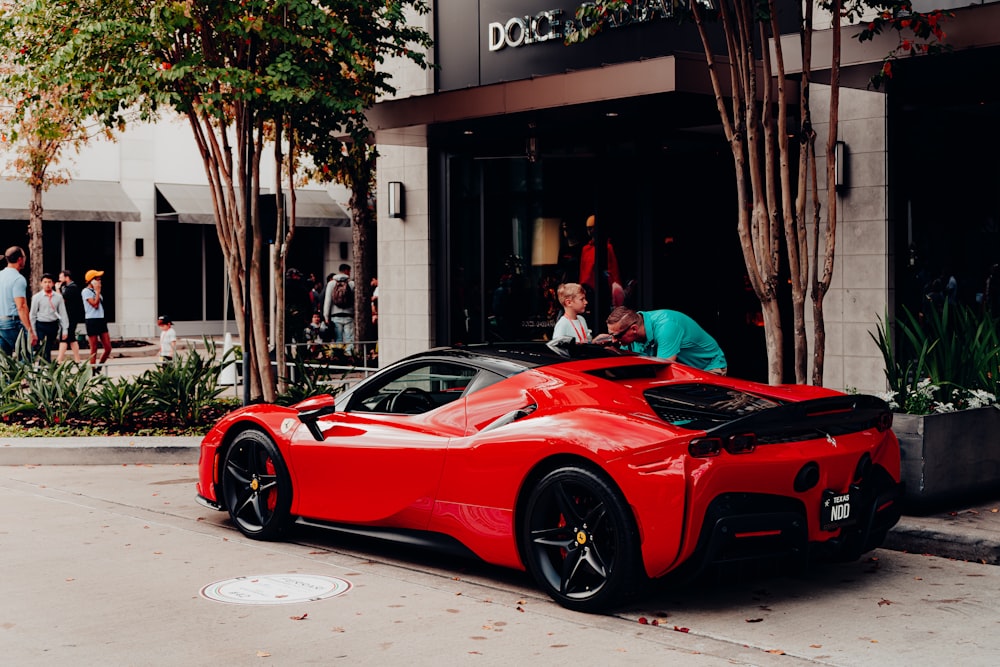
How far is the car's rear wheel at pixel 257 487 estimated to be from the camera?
7.95 metres

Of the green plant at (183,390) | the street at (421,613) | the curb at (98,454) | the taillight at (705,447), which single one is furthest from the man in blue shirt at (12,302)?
the taillight at (705,447)

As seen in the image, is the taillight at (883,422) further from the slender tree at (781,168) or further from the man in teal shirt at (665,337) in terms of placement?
the slender tree at (781,168)

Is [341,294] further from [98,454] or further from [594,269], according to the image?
[98,454]

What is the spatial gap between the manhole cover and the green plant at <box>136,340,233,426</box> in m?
6.66

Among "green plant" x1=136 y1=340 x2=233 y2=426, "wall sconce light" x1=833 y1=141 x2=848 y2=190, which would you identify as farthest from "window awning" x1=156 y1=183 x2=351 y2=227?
"wall sconce light" x1=833 y1=141 x2=848 y2=190

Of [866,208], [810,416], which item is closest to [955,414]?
[810,416]

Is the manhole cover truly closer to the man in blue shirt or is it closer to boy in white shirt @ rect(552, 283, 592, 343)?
boy in white shirt @ rect(552, 283, 592, 343)

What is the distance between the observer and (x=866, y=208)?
12.3m

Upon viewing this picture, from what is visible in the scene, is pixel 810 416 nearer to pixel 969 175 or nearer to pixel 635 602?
pixel 635 602

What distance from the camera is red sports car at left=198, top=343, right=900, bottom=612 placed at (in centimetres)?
590

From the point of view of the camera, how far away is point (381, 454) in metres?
7.29

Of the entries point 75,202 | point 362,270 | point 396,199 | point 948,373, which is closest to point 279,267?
point 396,199

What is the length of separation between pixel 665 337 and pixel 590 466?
10.4 ft

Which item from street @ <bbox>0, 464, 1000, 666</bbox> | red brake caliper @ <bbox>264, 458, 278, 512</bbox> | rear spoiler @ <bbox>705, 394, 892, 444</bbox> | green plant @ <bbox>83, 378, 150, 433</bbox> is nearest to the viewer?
street @ <bbox>0, 464, 1000, 666</bbox>
